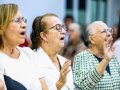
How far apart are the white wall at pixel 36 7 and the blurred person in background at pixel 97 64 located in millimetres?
4514

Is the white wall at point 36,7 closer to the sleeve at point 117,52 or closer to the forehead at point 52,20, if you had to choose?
the sleeve at point 117,52

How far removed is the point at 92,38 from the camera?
6.53 metres

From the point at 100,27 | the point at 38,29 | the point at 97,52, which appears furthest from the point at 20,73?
the point at 100,27

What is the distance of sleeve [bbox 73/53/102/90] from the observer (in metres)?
6.05

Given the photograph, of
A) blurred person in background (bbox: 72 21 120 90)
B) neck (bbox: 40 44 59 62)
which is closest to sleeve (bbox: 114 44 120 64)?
blurred person in background (bbox: 72 21 120 90)

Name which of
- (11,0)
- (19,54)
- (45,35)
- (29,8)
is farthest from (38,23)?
(29,8)

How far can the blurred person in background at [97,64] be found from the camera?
6.05m

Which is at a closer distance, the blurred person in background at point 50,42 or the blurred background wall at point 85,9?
the blurred person in background at point 50,42

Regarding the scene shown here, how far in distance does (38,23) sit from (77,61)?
679 mm

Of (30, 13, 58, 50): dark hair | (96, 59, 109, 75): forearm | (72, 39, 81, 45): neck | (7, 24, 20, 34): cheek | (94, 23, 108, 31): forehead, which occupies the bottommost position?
(72, 39, 81, 45): neck

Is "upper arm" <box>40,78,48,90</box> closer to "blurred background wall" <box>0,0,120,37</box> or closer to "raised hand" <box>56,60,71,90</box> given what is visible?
"raised hand" <box>56,60,71,90</box>

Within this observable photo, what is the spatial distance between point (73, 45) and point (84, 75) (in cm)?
426

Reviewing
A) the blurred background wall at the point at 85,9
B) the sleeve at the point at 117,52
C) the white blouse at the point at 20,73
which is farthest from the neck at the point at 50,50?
the blurred background wall at the point at 85,9

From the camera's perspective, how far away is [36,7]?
12.3m
